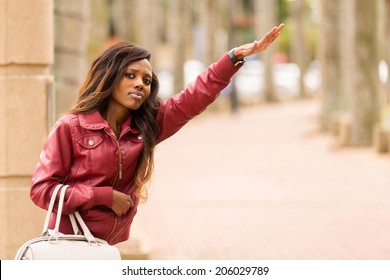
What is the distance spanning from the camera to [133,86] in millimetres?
4953

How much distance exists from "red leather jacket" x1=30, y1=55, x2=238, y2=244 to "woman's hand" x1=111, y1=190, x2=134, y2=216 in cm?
3

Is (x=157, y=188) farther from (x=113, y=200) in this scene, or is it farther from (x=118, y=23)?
(x=118, y=23)

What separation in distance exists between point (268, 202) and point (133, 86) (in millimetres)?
10671

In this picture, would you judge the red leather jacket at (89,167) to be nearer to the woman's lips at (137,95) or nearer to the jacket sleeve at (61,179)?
the jacket sleeve at (61,179)

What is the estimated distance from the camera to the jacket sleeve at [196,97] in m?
5.06

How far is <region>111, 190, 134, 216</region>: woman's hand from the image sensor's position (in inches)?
192

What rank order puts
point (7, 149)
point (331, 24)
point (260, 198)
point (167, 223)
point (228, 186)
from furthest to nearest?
point (331, 24), point (228, 186), point (260, 198), point (167, 223), point (7, 149)

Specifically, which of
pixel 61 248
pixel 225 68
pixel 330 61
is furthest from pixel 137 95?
pixel 330 61

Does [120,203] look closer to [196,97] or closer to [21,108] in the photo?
[196,97]

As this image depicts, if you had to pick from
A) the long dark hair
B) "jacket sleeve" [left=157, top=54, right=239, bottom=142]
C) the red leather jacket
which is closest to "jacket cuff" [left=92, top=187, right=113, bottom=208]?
the red leather jacket

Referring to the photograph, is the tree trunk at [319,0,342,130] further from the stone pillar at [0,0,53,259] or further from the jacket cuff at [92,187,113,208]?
the jacket cuff at [92,187,113,208]
